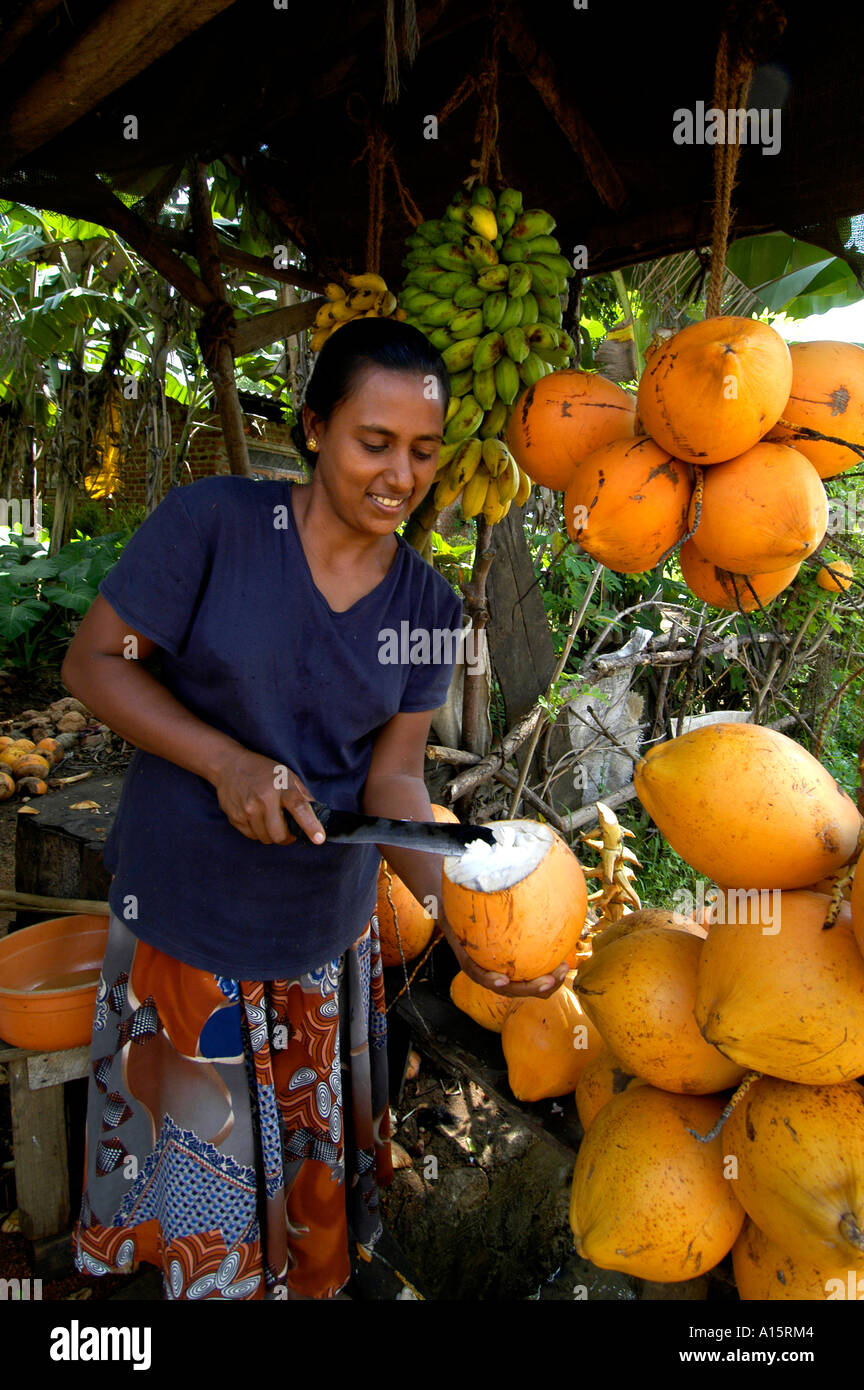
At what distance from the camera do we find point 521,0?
1678mm

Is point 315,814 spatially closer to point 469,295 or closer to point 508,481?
point 508,481

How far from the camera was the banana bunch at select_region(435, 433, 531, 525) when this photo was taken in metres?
1.84

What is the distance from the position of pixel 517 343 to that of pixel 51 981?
2207 millimetres

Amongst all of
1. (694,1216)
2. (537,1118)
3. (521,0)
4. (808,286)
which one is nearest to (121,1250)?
(537,1118)

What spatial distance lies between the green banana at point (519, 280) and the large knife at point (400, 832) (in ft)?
3.75

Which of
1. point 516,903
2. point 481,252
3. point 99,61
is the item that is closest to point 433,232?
point 481,252

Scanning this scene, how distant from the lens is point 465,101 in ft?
6.34

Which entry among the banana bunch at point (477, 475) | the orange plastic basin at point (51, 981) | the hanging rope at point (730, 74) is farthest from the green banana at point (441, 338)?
the orange plastic basin at point (51, 981)

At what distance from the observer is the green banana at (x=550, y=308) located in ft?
5.74

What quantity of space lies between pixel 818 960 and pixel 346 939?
1.00 metres

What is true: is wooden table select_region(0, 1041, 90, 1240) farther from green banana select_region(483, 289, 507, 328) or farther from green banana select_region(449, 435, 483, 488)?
green banana select_region(483, 289, 507, 328)

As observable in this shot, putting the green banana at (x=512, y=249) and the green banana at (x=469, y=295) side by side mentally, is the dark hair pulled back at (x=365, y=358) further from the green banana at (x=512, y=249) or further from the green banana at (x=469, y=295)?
the green banana at (x=512, y=249)

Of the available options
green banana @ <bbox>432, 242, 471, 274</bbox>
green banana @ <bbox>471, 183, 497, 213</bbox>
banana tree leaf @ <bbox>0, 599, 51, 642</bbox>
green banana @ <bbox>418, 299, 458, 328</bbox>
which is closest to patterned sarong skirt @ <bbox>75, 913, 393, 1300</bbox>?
green banana @ <bbox>418, 299, 458, 328</bbox>

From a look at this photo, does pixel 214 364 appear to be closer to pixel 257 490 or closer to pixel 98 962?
pixel 257 490
